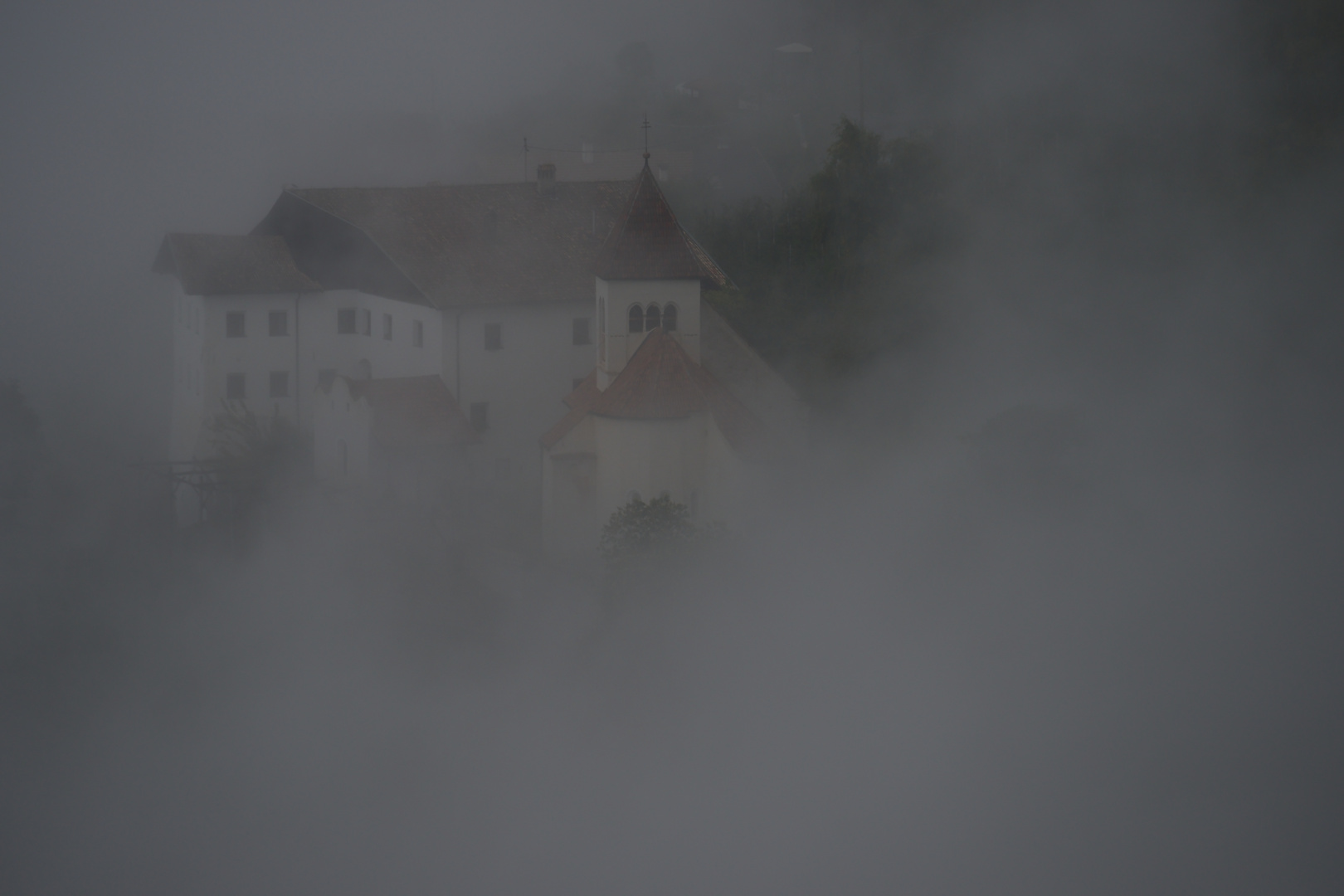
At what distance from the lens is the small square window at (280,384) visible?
24.1 m

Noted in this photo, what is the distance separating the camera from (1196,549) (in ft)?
45.9

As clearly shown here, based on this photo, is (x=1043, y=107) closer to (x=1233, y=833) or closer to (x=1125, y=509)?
(x=1125, y=509)

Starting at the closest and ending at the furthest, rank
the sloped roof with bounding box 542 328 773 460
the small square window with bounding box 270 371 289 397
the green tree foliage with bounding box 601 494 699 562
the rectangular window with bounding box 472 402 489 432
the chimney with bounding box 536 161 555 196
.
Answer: the green tree foliage with bounding box 601 494 699 562
the sloped roof with bounding box 542 328 773 460
the rectangular window with bounding box 472 402 489 432
the chimney with bounding box 536 161 555 196
the small square window with bounding box 270 371 289 397

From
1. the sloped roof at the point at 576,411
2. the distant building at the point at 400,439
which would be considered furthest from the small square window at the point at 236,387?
the sloped roof at the point at 576,411

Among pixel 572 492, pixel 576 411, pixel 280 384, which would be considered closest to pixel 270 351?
pixel 280 384

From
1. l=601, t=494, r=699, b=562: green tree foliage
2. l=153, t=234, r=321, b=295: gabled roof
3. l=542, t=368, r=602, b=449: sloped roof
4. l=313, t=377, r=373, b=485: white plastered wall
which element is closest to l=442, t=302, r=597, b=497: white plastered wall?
l=313, t=377, r=373, b=485: white plastered wall

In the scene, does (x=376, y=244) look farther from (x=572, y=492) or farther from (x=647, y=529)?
(x=647, y=529)

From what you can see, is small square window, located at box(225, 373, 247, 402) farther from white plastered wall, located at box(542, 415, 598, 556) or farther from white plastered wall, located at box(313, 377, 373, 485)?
white plastered wall, located at box(542, 415, 598, 556)

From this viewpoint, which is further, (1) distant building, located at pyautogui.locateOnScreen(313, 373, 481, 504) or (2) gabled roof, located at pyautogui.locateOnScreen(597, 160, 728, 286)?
(1) distant building, located at pyautogui.locateOnScreen(313, 373, 481, 504)

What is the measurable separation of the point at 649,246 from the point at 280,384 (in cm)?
892

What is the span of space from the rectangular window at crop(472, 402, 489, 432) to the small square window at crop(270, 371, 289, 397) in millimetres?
4323

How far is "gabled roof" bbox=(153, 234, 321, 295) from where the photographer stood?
76.7ft

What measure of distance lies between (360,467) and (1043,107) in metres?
11.3

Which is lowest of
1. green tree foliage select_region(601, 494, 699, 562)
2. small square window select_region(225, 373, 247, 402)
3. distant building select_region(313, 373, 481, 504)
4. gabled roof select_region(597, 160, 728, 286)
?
green tree foliage select_region(601, 494, 699, 562)
